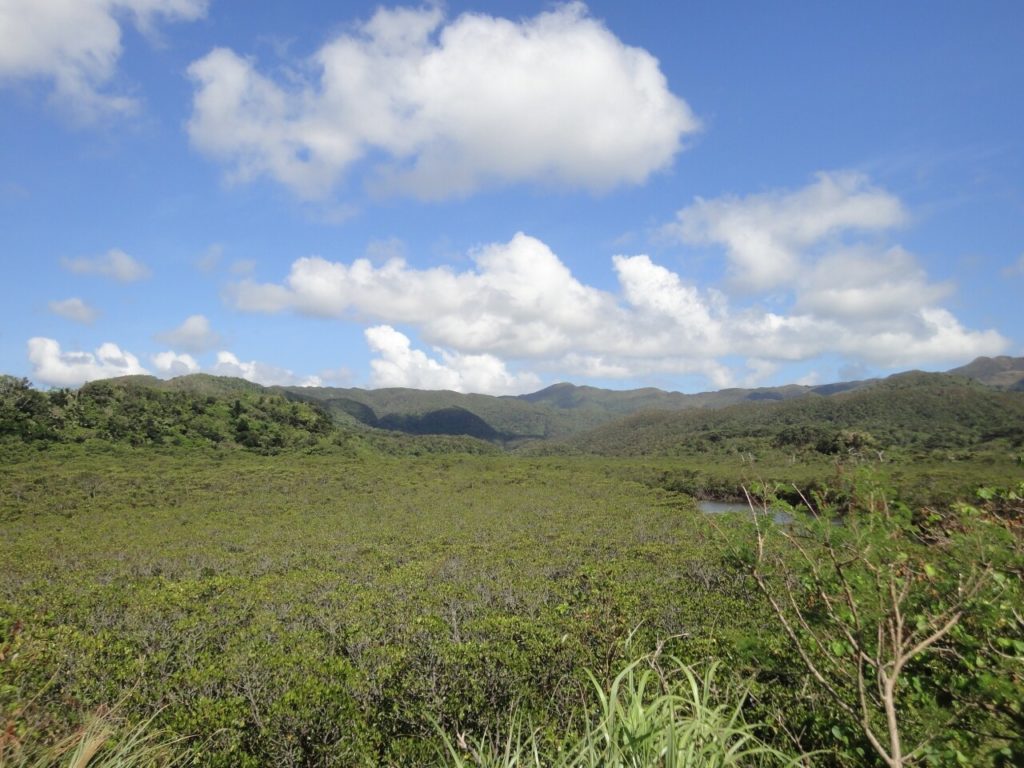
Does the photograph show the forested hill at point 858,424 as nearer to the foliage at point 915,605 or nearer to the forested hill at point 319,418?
the forested hill at point 319,418

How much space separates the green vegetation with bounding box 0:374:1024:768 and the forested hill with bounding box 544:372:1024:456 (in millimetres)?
55223

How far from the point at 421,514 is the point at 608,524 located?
13.2 metres

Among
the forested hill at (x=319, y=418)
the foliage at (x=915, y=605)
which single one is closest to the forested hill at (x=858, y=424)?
the forested hill at (x=319, y=418)

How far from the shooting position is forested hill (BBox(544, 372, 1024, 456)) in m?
94.9

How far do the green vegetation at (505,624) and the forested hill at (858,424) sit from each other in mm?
55223

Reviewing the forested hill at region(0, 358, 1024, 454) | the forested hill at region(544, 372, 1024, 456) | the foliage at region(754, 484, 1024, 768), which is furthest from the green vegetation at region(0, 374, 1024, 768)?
the forested hill at region(544, 372, 1024, 456)

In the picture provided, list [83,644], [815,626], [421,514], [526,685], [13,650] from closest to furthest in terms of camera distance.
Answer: [815,626], [13,650], [526,685], [83,644], [421,514]

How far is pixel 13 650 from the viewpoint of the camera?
4676 millimetres

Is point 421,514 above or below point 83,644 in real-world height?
below

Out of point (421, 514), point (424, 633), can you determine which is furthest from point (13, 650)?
point (421, 514)

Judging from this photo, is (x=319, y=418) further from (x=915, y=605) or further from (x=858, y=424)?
(x=858, y=424)

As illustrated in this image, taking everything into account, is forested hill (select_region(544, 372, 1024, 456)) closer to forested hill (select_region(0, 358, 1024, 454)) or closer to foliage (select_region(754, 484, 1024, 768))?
forested hill (select_region(0, 358, 1024, 454))

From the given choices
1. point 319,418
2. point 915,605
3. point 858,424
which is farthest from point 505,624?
point 858,424

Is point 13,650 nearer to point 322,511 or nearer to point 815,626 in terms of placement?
point 815,626
